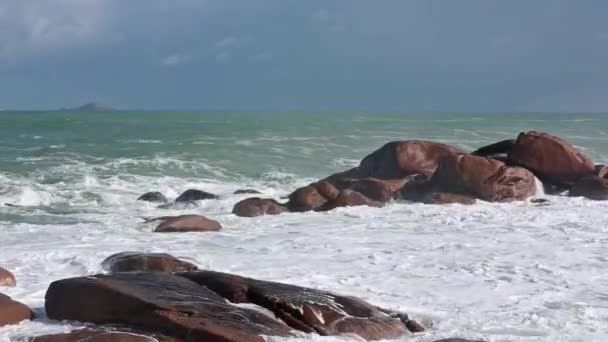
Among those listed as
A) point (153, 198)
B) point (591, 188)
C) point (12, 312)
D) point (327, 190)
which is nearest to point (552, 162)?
point (591, 188)

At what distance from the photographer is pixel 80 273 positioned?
9234 millimetres

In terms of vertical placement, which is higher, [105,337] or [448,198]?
[105,337]

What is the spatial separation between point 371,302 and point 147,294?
7.78 ft

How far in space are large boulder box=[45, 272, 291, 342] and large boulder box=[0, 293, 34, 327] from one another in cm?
17

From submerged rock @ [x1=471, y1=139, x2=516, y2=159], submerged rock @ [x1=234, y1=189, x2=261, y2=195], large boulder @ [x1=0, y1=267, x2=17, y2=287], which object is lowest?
submerged rock @ [x1=234, y1=189, x2=261, y2=195]

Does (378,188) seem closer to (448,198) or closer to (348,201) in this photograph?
(348,201)

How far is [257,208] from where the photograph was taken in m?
15.1

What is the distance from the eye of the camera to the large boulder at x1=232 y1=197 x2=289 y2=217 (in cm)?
1502

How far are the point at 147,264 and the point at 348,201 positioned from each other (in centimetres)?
745

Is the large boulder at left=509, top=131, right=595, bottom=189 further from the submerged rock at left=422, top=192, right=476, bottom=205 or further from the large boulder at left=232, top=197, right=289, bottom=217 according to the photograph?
the large boulder at left=232, top=197, right=289, bottom=217

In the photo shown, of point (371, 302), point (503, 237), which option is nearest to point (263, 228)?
point (503, 237)

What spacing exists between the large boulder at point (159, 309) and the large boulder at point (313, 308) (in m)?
0.19

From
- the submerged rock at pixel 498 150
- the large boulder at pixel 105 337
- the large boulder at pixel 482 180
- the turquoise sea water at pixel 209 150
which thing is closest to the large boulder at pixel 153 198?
the turquoise sea water at pixel 209 150

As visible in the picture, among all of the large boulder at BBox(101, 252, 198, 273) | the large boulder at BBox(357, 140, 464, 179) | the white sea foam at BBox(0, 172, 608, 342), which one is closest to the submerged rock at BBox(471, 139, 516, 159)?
the large boulder at BBox(357, 140, 464, 179)
